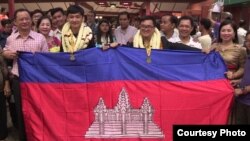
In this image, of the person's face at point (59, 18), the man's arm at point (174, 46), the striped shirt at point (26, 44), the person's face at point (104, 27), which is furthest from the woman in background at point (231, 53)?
the person's face at point (104, 27)

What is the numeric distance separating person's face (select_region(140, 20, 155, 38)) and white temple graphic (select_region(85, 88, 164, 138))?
774 millimetres

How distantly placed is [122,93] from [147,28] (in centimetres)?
88

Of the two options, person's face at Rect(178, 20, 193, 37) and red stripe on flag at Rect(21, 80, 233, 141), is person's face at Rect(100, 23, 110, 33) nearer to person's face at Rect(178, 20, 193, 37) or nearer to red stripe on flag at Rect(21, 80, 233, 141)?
person's face at Rect(178, 20, 193, 37)

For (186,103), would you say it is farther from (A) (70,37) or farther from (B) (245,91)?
(A) (70,37)

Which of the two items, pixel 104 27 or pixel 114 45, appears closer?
pixel 114 45

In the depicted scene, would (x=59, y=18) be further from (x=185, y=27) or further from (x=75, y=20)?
(x=185, y=27)

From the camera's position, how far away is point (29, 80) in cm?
488

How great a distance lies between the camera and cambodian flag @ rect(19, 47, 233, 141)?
4750 mm

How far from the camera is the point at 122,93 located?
4.77 metres

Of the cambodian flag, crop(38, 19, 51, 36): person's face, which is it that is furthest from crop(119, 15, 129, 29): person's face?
the cambodian flag

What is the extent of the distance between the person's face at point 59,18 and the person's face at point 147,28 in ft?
8.10

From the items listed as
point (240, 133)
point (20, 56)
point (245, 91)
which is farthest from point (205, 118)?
point (20, 56)

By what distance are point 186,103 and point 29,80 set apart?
190 centimetres

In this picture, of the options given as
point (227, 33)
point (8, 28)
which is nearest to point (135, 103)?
point (227, 33)
